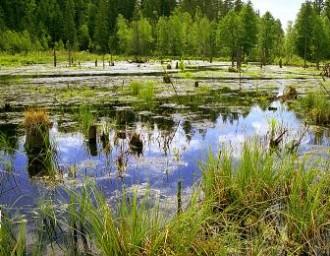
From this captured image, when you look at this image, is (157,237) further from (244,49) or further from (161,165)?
(244,49)

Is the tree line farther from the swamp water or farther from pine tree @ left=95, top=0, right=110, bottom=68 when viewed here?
the swamp water

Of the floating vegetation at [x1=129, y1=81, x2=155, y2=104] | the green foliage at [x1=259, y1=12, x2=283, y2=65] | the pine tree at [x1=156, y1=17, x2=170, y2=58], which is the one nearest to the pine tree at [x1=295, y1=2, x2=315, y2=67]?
the green foliage at [x1=259, y1=12, x2=283, y2=65]

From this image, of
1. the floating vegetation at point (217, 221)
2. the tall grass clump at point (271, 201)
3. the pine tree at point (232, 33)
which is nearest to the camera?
the floating vegetation at point (217, 221)

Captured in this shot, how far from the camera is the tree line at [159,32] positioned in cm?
6469

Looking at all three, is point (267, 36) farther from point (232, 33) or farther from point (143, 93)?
point (143, 93)

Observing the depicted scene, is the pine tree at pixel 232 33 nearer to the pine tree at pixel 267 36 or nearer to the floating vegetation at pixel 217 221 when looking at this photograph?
the pine tree at pixel 267 36

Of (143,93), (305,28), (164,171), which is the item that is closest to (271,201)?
(164,171)

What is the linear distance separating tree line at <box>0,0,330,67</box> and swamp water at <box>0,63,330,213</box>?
105 feet

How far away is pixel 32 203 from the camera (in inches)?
272

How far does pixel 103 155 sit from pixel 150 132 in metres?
2.90

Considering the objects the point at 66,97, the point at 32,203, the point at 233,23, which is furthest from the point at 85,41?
the point at 32,203

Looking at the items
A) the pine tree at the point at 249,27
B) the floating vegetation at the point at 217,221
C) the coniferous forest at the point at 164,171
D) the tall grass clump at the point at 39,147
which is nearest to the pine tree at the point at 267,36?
the pine tree at the point at 249,27

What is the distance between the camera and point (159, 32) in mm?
75438

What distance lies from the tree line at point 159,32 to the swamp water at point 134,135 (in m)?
32.0
